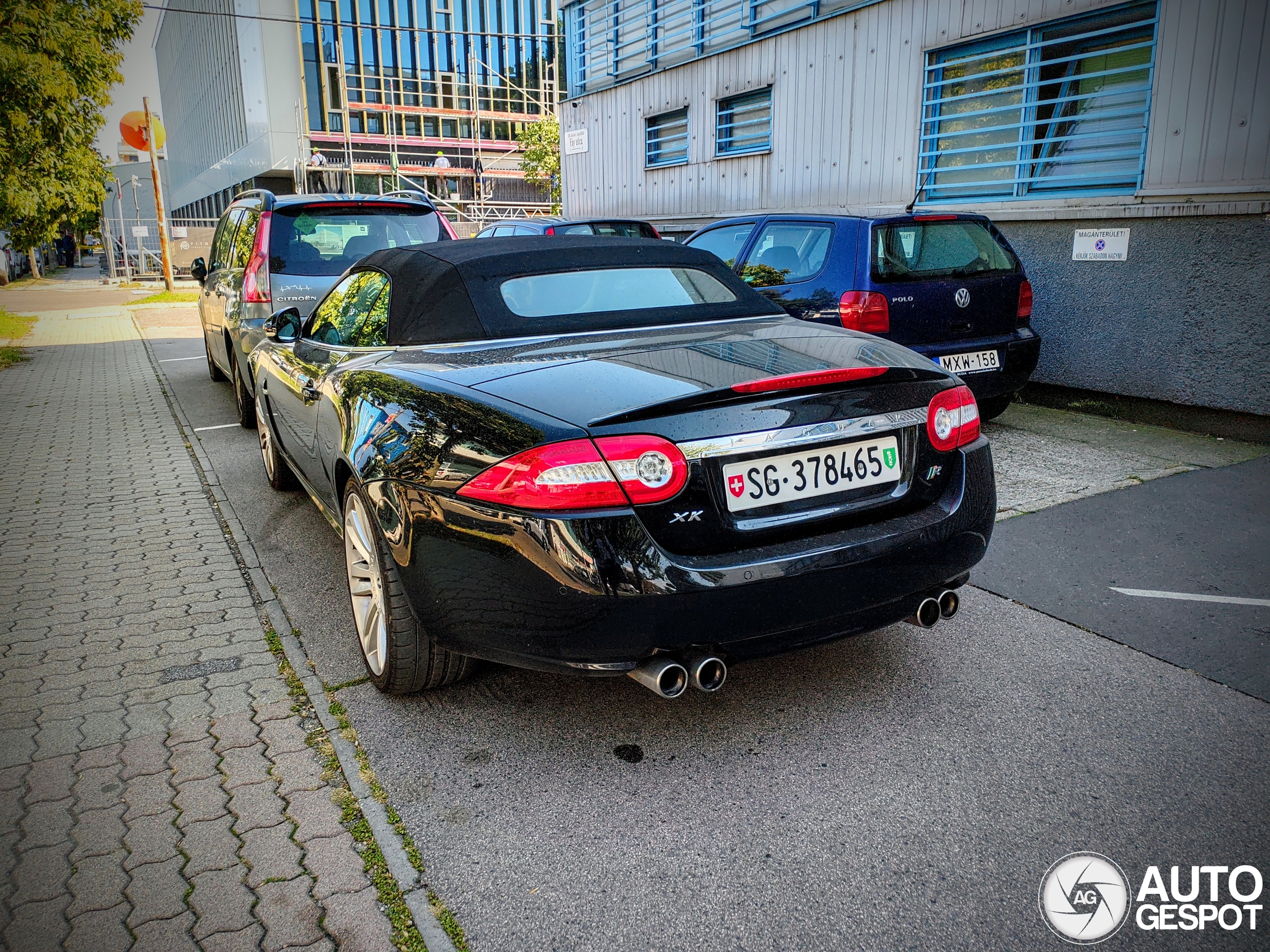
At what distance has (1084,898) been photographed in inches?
86.1

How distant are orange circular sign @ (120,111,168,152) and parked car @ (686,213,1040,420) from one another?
29.5m

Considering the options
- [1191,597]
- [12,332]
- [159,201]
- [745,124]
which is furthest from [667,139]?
[159,201]

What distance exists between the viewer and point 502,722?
3043 millimetres

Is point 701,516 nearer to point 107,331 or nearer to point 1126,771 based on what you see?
point 1126,771

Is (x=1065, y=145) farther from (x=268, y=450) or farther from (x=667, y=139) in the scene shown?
(x=667, y=139)

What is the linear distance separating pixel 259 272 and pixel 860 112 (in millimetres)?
6773

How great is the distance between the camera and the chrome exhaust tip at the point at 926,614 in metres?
2.85

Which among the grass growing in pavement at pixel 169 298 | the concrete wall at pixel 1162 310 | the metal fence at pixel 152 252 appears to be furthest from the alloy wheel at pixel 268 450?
the metal fence at pixel 152 252

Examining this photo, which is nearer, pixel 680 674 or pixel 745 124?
pixel 680 674

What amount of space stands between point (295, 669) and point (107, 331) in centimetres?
1726

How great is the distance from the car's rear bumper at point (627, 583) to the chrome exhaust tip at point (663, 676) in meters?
0.05

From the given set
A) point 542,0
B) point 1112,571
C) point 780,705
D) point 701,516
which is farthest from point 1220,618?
point 542,0

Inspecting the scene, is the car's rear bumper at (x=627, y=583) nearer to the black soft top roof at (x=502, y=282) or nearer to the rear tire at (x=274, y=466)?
the black soft top roof at (x=502, y=282)

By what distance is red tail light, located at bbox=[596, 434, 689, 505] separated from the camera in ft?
7.78
